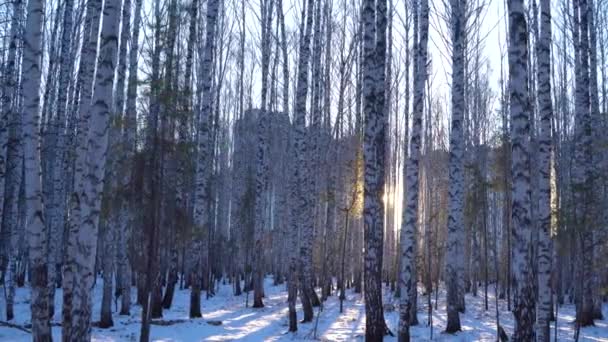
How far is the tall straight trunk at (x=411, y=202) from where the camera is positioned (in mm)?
10453

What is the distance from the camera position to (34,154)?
25.2 ft

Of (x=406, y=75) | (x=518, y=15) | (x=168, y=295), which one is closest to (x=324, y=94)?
(x=406, y=75)

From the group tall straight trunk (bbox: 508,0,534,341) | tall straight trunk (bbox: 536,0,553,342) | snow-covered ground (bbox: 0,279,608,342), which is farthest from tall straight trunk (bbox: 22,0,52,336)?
tall straight trunk (bbox: 536,0,553,342)

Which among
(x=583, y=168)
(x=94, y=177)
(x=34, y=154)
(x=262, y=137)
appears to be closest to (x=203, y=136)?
(x=262, y=137)

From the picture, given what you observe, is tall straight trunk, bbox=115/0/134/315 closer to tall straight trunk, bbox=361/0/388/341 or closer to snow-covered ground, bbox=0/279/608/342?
snow-covered ground, bbox=0/279/608/342

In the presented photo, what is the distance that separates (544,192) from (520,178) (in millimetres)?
3903

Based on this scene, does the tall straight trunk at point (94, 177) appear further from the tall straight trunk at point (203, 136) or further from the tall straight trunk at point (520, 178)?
the tall straight trunk at point (203, 136)

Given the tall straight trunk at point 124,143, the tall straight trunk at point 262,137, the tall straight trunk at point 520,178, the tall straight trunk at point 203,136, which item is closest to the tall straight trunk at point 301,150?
the tall straight trunk at point 203,136

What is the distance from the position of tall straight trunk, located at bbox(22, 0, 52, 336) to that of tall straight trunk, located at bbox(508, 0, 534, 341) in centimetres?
675

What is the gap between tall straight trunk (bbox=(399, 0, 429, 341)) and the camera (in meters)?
10.5

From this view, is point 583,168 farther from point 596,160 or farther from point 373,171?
point 373,171

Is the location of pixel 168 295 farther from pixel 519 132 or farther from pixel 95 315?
pixel 519 132

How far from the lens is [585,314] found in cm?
1653

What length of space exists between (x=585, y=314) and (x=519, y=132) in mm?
11979
